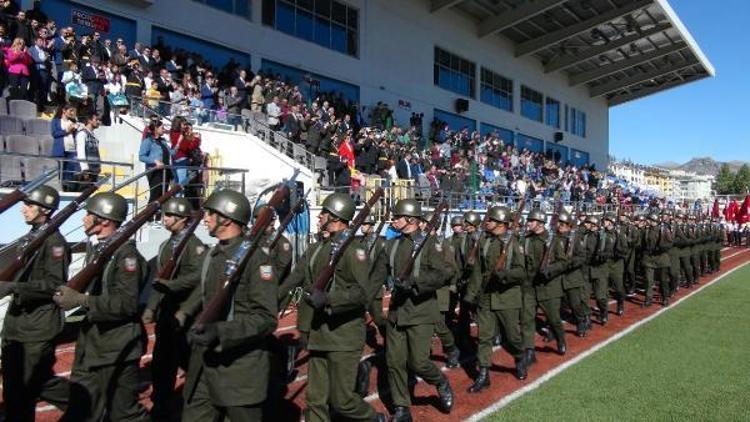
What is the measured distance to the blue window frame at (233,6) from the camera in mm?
21136

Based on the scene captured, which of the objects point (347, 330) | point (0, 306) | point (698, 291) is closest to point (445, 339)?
point (347, 330)

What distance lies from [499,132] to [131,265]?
114ft

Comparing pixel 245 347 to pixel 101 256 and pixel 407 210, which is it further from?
pixel 407 210

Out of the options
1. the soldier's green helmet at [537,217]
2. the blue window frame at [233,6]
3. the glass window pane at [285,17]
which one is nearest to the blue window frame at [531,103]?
the glass window pane at [285,17]

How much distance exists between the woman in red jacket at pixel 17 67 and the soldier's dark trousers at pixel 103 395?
9111mm

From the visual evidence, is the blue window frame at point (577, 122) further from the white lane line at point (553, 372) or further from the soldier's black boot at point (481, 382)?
the soldier's black boot at point (481, 382)

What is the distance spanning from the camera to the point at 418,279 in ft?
20.1

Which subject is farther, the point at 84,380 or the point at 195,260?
the point at 195,260

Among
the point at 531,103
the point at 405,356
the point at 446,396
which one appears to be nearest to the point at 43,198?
the point at 405,356

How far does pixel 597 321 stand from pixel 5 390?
10.2 meters

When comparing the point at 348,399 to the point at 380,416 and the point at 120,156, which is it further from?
the point at 120,156

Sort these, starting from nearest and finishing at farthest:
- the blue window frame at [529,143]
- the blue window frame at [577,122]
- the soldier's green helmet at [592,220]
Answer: the soldier's green helmet at [592,220] < the blue window frame at [529,143] < the blue window frame at [577,122]

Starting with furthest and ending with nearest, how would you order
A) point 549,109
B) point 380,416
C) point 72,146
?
point 549,109 < point 72,146 < point 380,416

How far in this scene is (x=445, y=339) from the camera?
8250 millimetres
